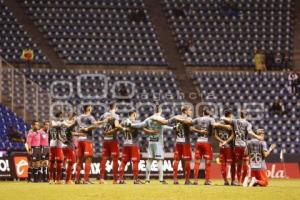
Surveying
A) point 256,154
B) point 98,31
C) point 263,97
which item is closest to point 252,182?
point 256,154

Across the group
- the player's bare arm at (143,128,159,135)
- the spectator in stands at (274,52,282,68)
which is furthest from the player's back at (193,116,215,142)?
the spectator in stands at (274,52,282,68)

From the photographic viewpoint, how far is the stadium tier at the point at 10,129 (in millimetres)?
35719

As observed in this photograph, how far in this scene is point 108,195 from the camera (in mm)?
19969

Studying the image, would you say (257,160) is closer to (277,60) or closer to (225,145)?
(225,145)

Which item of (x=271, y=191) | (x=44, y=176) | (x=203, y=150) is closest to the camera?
(x=271, y=191)

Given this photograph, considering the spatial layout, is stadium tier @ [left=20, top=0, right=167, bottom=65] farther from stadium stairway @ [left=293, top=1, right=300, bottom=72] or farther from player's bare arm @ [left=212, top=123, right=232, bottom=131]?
player's bare arm @ [left=212, top=123, right=232, bottom=131]

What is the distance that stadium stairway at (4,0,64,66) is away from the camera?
4462 cm

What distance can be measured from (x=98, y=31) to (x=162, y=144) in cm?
1974

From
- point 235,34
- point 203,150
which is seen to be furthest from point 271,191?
point 235,34

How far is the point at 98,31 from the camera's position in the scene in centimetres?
4606

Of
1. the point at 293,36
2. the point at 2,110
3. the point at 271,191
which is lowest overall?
the point at 271,191

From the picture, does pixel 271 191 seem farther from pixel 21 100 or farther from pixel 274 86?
pixel 274 86

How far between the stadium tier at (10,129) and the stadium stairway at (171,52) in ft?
32.2

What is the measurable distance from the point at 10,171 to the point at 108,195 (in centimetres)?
1390
